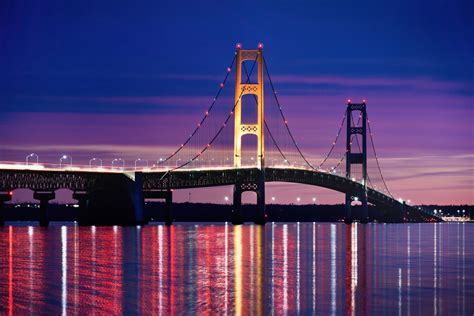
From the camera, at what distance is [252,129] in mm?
105625

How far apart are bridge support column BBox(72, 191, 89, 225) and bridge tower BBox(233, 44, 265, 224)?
14.3 m

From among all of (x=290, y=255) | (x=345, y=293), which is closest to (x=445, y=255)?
(x=290, y=255)

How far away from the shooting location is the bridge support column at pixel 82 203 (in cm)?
9869

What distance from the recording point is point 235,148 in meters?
103

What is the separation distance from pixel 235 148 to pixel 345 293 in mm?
73482

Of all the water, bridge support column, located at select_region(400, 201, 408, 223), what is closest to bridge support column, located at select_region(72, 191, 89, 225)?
the water

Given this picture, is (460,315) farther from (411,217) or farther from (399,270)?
(411,217)

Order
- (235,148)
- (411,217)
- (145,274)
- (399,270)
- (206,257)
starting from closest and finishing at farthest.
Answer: (145,274) < (399,270) < (206,257) < (235,148) < (411,217)

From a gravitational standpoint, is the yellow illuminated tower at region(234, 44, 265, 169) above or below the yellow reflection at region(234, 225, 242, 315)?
above

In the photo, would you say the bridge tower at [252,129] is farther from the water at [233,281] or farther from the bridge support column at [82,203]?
the water at [233,281]

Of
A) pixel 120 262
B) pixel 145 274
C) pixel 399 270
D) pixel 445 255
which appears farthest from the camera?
pixel 445 255

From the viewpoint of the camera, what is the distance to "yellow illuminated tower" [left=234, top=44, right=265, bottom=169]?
10319 centimetres

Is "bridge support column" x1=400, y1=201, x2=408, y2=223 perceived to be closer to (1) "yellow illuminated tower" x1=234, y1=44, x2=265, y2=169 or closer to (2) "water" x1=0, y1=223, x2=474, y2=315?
(1) "yellow illuminated tower" x1=234, y1=44, x2=265, y2=169

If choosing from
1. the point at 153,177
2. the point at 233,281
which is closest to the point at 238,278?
the point at 233,281
